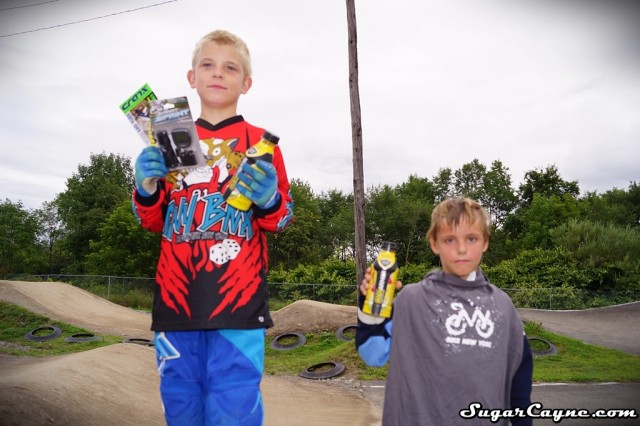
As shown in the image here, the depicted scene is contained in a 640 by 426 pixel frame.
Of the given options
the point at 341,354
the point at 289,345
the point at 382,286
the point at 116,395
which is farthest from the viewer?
the point at 289,345

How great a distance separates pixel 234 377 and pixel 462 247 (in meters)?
1.20

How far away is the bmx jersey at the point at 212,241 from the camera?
7.55 feet

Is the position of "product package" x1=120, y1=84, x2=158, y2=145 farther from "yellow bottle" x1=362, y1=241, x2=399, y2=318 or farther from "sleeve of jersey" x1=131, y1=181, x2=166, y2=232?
"yellow bottle" x1=362, y1=241, x2=399, y2=318

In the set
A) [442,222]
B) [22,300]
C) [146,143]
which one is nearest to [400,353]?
[442,222]

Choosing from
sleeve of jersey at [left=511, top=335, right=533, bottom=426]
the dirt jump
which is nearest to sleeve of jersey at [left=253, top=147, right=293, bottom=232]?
sleeve of jersey at [left=511, top=335, right=533, bottom=426]

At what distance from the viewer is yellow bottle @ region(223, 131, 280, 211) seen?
7.51 feet

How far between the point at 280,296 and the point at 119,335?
9.13 m

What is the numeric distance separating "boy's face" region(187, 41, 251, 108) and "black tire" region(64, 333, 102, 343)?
11.7m

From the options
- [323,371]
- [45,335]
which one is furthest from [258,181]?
[45,335]

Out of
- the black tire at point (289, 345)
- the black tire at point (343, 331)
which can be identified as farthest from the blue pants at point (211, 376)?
the black tire at point (289, 345)

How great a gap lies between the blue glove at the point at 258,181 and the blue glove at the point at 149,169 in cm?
38

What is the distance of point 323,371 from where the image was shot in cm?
924

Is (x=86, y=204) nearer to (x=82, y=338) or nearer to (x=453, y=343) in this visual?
(x=82, y=338)

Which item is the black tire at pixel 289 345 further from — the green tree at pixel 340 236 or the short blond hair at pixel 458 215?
the green tree at pixel 340 236
